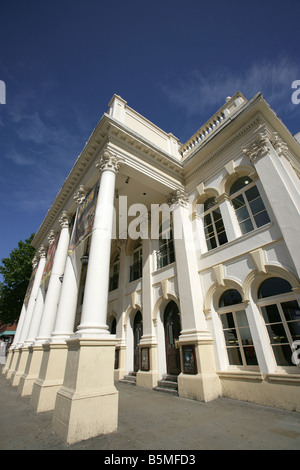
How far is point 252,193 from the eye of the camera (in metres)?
7.61

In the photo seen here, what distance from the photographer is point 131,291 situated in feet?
38.1

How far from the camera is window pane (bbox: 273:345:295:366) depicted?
5.48 metres

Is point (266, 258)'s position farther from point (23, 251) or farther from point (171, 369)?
point (23, 251)

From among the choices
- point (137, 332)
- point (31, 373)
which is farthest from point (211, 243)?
point (31, 373)

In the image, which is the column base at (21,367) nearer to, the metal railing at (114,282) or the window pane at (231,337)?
the metal railing at (114,282)

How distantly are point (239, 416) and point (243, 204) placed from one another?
20.5 feet

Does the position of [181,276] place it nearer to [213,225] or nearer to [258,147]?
[213,225]

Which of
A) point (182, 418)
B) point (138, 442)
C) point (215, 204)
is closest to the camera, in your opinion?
point (138, 442)

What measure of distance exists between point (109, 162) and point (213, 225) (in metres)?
4.78

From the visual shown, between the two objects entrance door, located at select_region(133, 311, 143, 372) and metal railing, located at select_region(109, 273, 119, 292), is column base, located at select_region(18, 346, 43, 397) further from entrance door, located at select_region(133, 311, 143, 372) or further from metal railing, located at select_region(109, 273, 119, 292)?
metal railing, located at select_region(109, 273, 119, 292)

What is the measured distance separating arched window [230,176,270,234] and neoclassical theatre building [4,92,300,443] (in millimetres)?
39

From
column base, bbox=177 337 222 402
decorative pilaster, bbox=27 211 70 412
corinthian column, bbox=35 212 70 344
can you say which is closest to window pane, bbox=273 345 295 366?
column base, bbox=177 337 222 402

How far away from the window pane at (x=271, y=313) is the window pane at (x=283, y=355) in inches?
26.6
